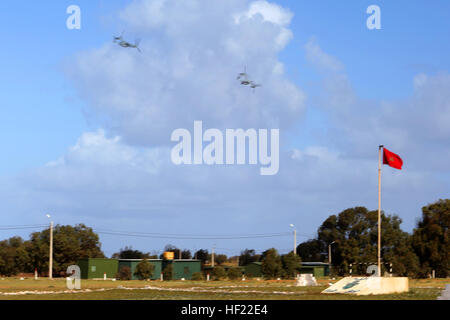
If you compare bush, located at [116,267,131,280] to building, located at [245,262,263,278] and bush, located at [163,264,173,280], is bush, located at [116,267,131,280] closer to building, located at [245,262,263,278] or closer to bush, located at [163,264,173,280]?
bush, located at [163,264,173,280]

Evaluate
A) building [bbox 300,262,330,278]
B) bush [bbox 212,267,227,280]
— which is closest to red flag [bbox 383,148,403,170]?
bush [bbox 212,267,227,280]

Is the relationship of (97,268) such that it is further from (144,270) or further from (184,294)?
(184,294)

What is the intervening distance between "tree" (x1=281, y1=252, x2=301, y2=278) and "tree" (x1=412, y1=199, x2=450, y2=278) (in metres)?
27.8

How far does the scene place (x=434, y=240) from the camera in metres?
100

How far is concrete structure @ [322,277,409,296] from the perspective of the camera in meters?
36.8

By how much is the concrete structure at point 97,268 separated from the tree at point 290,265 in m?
25.8

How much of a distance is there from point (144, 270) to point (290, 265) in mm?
21102

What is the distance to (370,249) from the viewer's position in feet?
356

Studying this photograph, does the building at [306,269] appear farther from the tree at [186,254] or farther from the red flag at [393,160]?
the red flag at [393,160]

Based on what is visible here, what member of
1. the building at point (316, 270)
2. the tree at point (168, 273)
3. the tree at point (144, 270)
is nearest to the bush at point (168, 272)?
the tree at point (168, 273)

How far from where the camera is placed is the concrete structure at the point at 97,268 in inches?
3474
